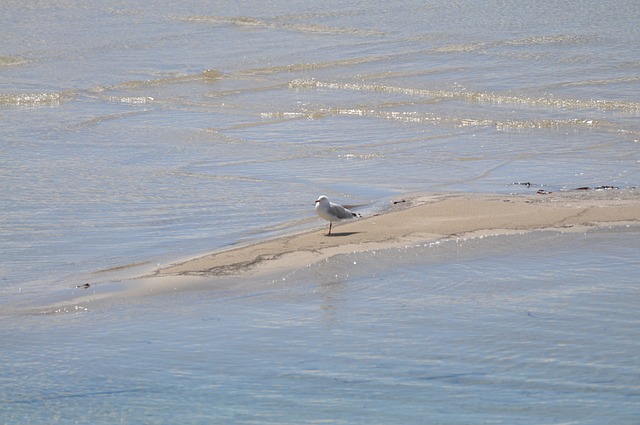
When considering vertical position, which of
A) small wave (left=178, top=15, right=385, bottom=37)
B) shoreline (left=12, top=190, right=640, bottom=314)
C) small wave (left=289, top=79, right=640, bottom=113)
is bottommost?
shoreline (left=12, top=190, right=640, bottom=314)

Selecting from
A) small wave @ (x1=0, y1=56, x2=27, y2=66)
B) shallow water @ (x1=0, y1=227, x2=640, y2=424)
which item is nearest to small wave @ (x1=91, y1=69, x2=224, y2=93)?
small wave @ (x1=0, y1=56, x2=27, y2=66)

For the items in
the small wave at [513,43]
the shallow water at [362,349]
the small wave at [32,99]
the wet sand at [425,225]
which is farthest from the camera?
the small wave at [513,43]

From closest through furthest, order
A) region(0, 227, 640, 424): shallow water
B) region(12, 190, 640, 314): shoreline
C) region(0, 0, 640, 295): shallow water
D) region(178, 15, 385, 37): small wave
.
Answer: region(0, 227, 640, 424): shallow water
region(12, 190, 640, 314): shoreline
region(0, 0, 640, 295): shallow water
region(178, 15, 385, 37): small wave

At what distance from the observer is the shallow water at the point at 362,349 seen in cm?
542

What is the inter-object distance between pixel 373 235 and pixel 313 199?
1.75 metres

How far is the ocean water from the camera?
18.5 feet

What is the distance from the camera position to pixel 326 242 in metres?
8.17

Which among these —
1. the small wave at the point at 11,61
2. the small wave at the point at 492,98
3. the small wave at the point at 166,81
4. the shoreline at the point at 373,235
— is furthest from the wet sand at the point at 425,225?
the small wave at the point at 11,61

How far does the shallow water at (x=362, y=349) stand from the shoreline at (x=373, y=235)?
0.21 meters

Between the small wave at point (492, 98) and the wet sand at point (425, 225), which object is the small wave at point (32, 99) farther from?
the wet sand at point (425, 225)

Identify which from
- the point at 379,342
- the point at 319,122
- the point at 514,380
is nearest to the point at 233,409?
the point at 379,342

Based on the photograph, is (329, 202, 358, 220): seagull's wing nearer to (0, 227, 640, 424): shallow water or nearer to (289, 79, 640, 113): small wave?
(0, 227, 640, 424): shallow water

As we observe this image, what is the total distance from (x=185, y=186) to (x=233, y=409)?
5.32 metres

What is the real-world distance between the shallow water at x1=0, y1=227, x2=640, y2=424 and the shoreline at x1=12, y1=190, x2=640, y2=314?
0.21m
